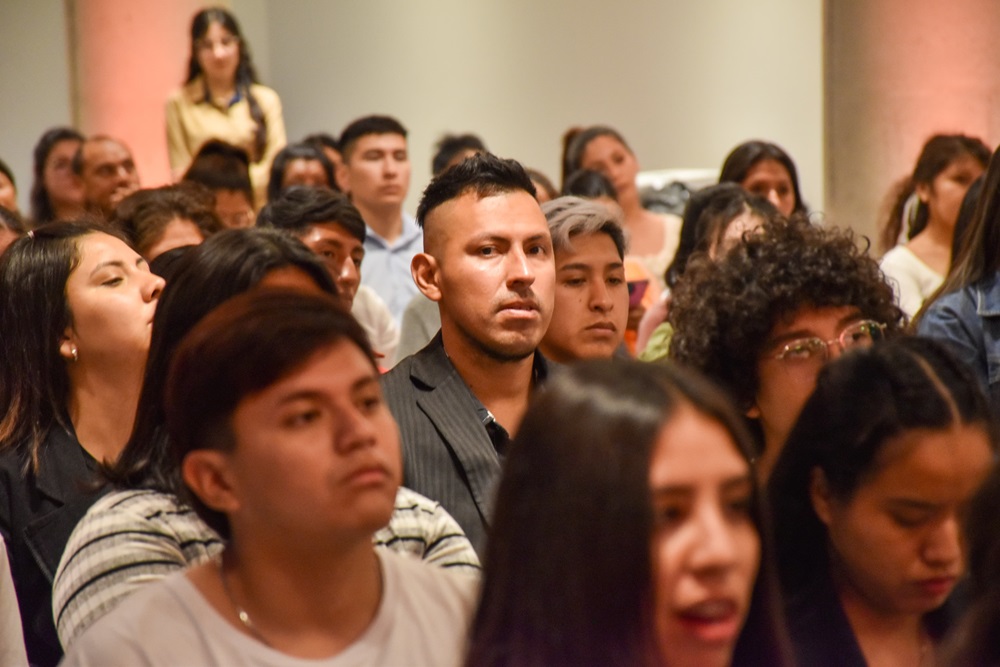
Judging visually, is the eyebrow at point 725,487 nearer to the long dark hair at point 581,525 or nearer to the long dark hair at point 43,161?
the long dark hair at point 581,525

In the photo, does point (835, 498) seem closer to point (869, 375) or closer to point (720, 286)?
point (869, 375)

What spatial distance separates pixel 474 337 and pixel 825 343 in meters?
0.70

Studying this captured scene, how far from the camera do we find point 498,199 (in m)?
2.97

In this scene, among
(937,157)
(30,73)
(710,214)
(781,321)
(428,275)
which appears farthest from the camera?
(30,73)

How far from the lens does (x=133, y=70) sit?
7359mm

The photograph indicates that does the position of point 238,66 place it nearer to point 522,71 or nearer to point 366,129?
point 366,129

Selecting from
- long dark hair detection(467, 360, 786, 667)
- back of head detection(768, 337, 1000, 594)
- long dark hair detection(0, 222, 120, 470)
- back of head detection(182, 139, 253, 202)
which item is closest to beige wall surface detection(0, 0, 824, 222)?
back of head detection(182, 139, 253, 202)

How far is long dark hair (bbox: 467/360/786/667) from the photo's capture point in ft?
4.59

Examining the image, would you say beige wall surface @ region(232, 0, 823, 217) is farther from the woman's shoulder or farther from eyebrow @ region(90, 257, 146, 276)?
eyebrow @ region(90, 257, 146, 276)

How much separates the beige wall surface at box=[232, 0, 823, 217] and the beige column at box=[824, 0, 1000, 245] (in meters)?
1.81

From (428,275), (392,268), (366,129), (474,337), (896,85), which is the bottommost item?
(392,268)

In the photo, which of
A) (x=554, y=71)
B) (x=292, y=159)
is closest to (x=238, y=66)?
(x=292, y=159)

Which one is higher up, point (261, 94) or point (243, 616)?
point (261, 94)

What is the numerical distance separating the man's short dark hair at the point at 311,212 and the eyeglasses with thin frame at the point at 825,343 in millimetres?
1709
